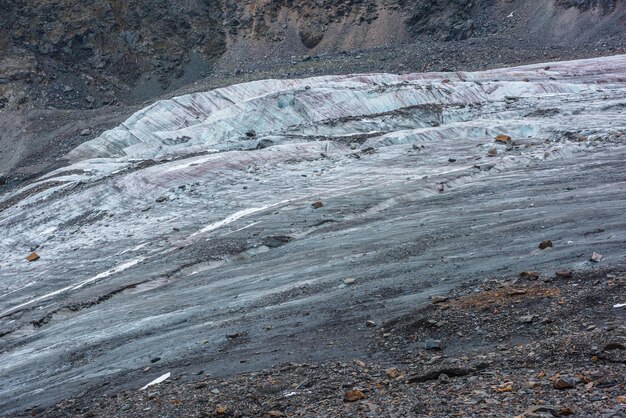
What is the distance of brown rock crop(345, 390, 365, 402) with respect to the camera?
314 inches

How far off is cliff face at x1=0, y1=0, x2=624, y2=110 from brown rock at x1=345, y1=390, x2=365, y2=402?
3921cm

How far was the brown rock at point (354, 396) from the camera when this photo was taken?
26.2 ft

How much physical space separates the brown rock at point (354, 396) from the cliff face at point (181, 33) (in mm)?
39214

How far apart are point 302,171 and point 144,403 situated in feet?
43.4

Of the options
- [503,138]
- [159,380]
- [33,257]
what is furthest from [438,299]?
[503,138]

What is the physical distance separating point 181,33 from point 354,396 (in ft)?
163

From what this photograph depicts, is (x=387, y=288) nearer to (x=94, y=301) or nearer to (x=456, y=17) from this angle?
(x=94, y=301)

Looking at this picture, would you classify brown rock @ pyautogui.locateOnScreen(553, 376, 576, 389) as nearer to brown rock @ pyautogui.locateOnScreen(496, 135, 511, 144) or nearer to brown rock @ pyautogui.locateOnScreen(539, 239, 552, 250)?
brown rock @ pyautogui.locateOnScreen(539, 239, 552, 250)

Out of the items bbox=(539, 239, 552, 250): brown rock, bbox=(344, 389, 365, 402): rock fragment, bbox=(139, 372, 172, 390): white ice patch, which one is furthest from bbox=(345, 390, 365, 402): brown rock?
bbox=(539, 239, 552, 250): brown rock

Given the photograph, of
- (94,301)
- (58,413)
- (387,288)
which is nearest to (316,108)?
(94,301)

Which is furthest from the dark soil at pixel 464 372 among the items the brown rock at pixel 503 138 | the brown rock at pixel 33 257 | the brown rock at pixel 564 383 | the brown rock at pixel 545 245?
the brown rock at pixel 503 138

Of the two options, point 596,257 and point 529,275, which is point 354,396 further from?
point 596,257

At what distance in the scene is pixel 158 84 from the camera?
50.8 metres

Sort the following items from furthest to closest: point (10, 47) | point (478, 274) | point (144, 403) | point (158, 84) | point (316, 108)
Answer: point (158, 84) < point (10, 47) < point (316, 108) < point (478, 274) < point (144, 403)
